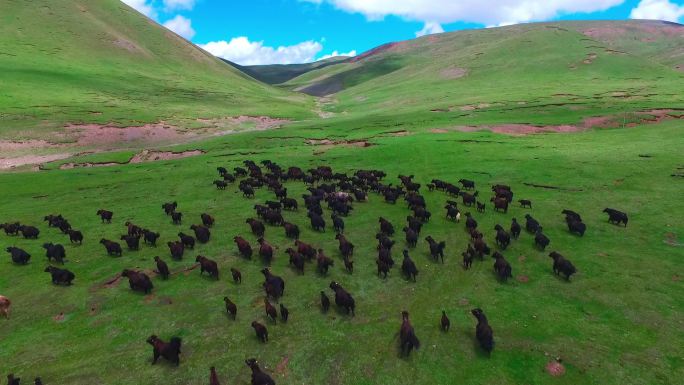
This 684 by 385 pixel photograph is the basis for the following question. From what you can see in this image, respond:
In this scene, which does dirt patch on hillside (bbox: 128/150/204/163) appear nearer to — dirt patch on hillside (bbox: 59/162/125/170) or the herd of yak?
dirt patch on hillside (bbox: 59/162/125/170)

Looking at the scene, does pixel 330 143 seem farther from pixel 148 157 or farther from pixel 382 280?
pixel 382 280

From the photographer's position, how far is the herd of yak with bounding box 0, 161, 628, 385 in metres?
13.0

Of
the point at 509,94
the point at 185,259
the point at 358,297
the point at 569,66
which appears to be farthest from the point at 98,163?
the point at 569,66

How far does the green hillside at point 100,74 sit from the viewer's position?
6338 centimetres

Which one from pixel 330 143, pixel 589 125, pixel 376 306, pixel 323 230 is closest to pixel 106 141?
pixel 330 143

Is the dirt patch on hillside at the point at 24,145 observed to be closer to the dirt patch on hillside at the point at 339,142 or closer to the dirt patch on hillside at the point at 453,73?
the dirt patch on hillside at the point at 339,142

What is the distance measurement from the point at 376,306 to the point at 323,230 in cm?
837

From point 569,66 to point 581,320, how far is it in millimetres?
113518

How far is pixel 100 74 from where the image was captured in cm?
9450

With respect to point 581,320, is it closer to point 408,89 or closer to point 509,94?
point 509,94

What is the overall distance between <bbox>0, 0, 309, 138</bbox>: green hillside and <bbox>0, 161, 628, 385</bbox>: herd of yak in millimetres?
43314

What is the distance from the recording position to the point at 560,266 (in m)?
16.3

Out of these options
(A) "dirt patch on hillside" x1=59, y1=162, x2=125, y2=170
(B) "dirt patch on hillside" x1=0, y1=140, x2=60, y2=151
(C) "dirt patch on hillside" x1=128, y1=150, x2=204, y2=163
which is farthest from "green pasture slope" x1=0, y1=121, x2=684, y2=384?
(B) "dirt patch on hillside" x1=0, y1=140, x2=60, y2=151

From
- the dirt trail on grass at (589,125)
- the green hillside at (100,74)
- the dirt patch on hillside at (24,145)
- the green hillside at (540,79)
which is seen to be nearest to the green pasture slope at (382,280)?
the dirt trail on grass at (589,125)
